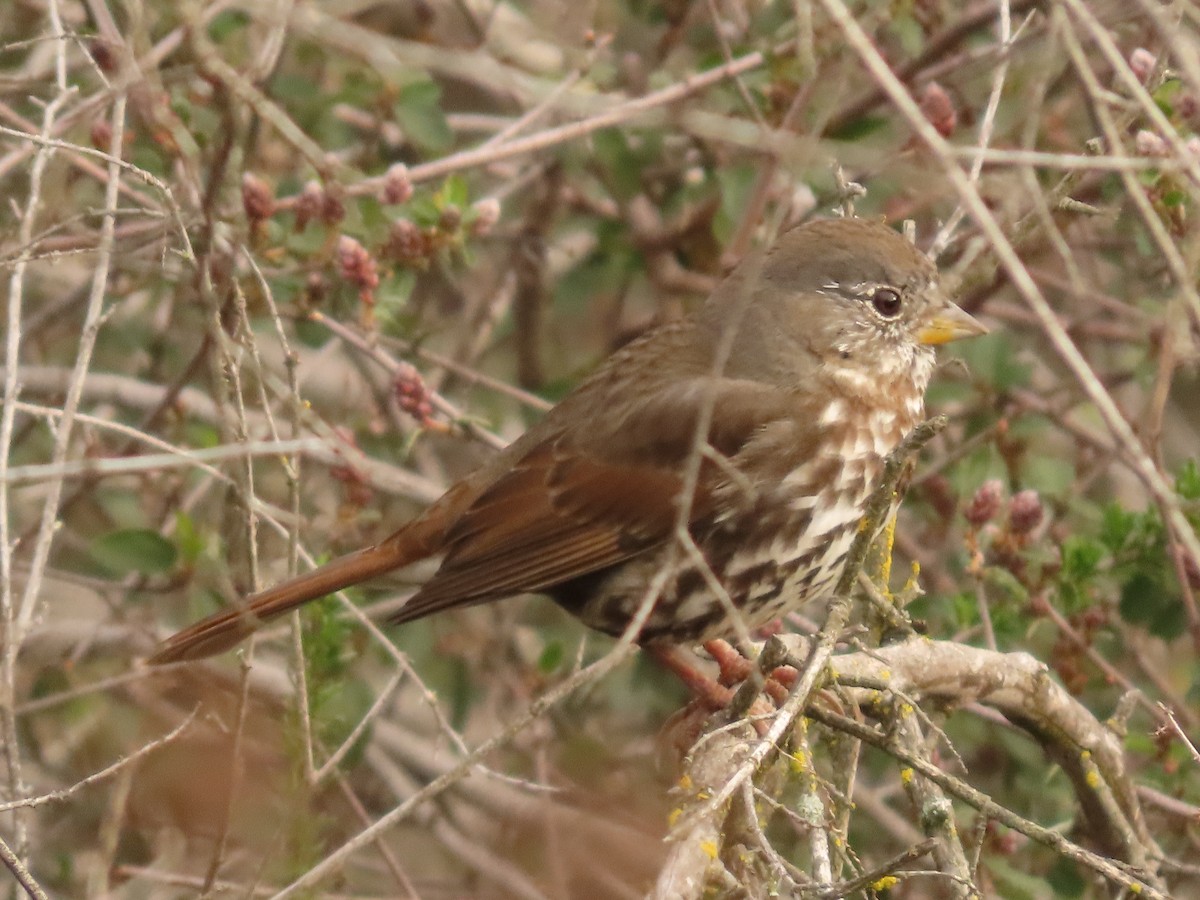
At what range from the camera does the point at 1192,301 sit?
2488 mm

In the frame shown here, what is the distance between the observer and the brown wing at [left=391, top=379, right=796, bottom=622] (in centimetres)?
398

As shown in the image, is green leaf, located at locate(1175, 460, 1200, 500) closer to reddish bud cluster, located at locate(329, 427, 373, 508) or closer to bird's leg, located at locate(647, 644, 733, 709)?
bird's leg, located at locate(647, 644, 733, 709)

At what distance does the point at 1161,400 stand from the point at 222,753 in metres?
1.89

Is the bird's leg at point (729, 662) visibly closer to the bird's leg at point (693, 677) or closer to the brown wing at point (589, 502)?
the bird's leg at point (693, 677)

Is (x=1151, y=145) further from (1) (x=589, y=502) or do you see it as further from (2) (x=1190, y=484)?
(1) (x=589, y=502)

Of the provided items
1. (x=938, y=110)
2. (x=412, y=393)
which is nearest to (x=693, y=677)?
(x=412, y=393)

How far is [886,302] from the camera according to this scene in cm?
412

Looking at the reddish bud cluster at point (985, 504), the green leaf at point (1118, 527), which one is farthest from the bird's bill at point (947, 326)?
the green leaf at point (1118, 527)

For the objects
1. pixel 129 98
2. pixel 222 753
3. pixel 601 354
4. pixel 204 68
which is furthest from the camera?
pixel 601 354

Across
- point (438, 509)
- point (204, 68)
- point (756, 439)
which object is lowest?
point (438, 509)

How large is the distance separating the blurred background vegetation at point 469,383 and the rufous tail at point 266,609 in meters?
0.09

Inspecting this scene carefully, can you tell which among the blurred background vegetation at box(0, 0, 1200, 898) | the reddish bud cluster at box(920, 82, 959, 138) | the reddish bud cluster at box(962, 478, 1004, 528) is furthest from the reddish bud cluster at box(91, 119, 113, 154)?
the reddish bud cluster at box(962, 478, 1004, 528)

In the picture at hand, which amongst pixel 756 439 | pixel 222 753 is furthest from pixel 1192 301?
pixel 222 753

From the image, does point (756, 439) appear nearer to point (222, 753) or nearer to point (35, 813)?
point (222, 753)
